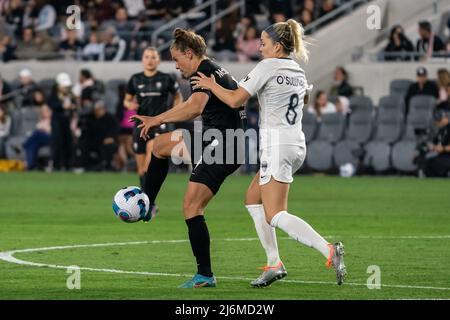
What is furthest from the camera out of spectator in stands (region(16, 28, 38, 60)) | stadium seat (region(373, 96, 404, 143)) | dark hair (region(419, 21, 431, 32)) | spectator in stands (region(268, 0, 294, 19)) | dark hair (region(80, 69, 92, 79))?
spectator in stands (region(16, 28, 38, 60))

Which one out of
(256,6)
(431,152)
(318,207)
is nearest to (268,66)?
(318,207)

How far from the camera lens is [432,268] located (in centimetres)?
1359

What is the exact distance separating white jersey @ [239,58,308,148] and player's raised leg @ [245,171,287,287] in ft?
2.26

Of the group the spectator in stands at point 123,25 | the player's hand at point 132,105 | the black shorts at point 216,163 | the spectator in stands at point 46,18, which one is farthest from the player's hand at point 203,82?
the spectator in stands at point 46,18

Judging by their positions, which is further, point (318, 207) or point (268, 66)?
point (318, 207)

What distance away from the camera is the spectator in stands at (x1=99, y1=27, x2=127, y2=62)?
3494cm

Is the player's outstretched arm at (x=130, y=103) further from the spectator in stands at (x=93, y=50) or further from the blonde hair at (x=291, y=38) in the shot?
the spectator in stands at (x=93, y=50)

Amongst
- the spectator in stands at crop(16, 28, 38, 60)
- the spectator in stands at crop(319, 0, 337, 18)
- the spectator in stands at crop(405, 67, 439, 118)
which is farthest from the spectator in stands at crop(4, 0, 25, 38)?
the spectator in stands at crop(405, 67, 439, 118)

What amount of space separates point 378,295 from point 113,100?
22.7m

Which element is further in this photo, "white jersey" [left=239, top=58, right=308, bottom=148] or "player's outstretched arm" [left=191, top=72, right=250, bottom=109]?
"white jersey" [left=239, top=58, right=308, bottom=148]

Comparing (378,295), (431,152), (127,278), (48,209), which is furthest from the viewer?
(431,152)

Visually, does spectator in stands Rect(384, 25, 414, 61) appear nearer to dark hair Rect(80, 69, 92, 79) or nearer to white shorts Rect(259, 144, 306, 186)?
dark hair Rect(80, 69, 92, 79)

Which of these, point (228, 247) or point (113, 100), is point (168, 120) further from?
point (113, 100)

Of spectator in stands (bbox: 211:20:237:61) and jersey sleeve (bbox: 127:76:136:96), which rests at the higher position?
spectator in stands (bbox: 211:20:237:61)
